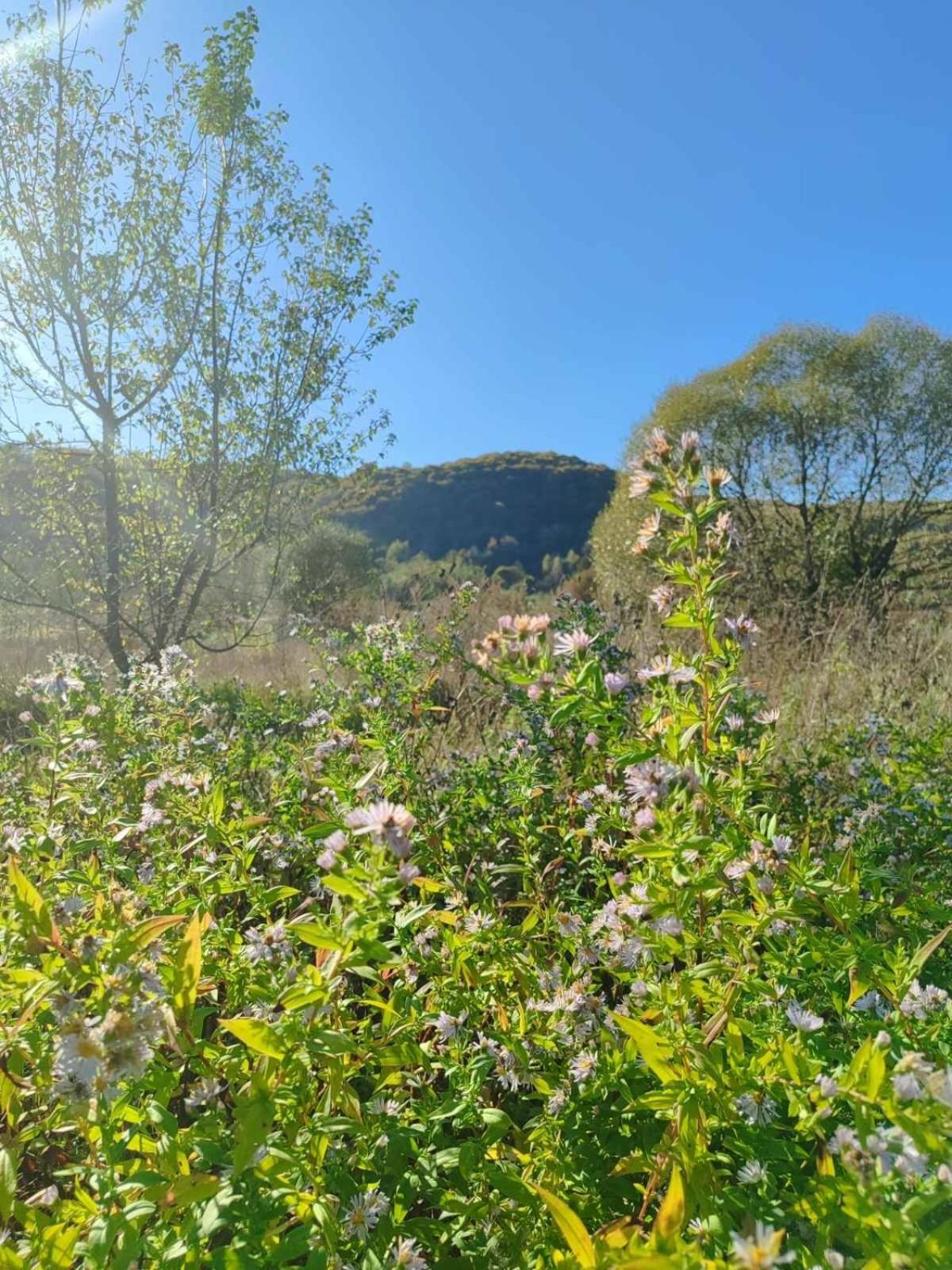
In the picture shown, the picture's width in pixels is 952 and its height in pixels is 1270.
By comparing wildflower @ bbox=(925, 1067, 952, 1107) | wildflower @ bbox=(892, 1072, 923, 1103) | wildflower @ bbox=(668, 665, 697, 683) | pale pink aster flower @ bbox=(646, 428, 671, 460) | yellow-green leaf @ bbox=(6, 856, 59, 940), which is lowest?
wildflower @ bbox=(892, 1072, 923, 1103)

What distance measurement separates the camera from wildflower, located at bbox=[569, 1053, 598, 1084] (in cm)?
125

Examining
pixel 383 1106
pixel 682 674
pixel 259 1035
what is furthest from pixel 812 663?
pixel 259 1035

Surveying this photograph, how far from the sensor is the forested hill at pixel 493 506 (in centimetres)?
3775

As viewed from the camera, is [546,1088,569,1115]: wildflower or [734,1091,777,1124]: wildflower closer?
[734,1091,777,1124]: wildflower

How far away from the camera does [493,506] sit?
42.3 metres

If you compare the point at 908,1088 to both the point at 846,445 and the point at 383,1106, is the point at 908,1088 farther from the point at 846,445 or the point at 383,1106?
the point at 846,445

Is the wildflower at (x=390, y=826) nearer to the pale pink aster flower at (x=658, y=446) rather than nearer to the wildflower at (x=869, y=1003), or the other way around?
the pale pink aster flower at (x=658, y=446)

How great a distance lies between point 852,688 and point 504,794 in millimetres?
3076

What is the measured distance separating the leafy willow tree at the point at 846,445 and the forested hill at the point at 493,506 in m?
20.3

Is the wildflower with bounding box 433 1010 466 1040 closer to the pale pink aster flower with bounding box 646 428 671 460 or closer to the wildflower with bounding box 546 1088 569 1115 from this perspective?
the wildflower with bounding box 546 1088 569 1115

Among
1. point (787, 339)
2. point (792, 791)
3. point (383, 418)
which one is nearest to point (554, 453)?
point (787, 339)

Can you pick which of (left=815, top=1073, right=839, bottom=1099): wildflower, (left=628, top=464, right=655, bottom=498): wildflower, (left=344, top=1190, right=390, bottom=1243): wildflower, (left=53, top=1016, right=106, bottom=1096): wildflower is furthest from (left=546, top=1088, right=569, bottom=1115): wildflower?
(left=628, top=464, right=655, bottom=498): wildflower

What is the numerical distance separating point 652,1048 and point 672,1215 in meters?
0.24

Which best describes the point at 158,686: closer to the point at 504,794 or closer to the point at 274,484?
the point at 504,794
